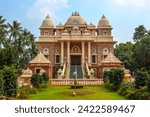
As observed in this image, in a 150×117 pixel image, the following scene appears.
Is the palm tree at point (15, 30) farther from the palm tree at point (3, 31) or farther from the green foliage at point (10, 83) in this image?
the green foliage at point (10, 83)

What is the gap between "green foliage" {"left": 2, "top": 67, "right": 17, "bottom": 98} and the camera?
60.1 feet

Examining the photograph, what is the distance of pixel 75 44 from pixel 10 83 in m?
25.8

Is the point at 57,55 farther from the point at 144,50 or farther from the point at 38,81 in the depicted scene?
the point at 38,81

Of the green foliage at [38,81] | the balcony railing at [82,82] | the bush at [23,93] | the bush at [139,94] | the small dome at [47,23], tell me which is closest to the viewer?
the bush at [139,94]

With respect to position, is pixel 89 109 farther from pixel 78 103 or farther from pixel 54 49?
pixel 54 49

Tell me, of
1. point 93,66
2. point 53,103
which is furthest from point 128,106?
point 93,66

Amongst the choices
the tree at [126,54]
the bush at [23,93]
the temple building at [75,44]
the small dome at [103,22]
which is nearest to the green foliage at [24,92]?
the bush at [23,93]

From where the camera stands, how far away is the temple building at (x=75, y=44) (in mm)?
42062

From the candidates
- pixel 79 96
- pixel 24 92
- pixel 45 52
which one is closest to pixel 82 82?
pixel 24 92

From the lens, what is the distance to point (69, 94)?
893 inches

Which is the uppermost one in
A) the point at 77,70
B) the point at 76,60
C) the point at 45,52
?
the point at 45,52

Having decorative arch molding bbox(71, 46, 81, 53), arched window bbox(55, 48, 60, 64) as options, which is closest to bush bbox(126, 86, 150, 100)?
decorative arch molding bbox(71, 46, 81, 53)

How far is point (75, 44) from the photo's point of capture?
4384cm

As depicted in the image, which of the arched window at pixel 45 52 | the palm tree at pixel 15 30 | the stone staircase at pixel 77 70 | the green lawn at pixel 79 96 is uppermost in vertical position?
the palm tree at pixel 15 30
